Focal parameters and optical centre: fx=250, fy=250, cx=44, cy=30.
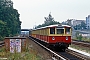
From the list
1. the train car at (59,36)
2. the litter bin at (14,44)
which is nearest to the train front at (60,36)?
the train car at (59,36)

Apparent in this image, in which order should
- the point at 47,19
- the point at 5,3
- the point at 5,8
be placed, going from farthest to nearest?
the point at 47,19 → the point at 5,3 → the point at 5,8

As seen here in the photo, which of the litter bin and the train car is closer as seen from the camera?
the litter bin

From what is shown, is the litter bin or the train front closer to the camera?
the litter bin

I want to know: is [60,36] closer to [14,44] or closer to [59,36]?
[59,36]

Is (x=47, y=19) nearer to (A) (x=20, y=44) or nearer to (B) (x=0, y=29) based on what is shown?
(B) (x=0, y=29)

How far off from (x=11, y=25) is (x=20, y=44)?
2355 inches

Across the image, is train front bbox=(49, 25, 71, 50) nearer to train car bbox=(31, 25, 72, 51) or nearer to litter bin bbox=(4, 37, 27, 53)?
train car bbox=(31, 25, 72, 51)

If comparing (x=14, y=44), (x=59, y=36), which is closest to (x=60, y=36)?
(x=59, y=36)

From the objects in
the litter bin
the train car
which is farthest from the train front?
the litter bin

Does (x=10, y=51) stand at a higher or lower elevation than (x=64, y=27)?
lower

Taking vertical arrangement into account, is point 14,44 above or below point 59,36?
below

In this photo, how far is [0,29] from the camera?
195 ft

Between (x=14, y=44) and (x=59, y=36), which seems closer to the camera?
(x=14, y=44)

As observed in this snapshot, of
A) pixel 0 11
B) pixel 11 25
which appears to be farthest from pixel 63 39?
pixel 11 25
